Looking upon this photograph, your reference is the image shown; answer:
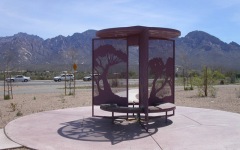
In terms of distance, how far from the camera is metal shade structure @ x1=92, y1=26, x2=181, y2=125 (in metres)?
10.5

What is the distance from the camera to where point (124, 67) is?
10.5 metres

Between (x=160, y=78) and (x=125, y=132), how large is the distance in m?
3.07

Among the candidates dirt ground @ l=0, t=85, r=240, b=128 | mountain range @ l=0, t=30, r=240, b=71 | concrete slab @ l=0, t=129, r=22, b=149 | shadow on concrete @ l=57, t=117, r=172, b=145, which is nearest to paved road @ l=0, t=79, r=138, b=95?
dirt ground @ l=0, t=85, r=240, b=128

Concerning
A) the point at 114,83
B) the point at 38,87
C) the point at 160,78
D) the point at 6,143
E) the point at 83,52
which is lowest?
the point at 6,143

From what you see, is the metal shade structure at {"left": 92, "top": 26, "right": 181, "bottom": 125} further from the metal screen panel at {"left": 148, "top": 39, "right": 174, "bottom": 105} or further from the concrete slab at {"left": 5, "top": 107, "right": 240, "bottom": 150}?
the concrete slab at {"left": 5, "top": 107, "right": 240, "bottom": 150}

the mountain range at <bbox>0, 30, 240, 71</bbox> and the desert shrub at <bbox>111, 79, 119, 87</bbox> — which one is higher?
the mountain range at <bbox>0, 30, 240, 71</bbox>

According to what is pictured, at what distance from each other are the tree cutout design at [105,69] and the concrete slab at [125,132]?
0.68 metres

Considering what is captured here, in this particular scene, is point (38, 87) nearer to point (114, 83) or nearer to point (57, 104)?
point (57, 104)

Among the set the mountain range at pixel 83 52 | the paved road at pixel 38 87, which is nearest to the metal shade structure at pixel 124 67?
the paved road at pixel 38 87

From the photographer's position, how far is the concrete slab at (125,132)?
7.36m

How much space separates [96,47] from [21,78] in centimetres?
4778

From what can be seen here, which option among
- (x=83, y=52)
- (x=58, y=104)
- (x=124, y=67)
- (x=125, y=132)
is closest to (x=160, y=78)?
(x=124, y=67)

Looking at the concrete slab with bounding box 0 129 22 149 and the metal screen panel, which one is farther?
the metal screen panel

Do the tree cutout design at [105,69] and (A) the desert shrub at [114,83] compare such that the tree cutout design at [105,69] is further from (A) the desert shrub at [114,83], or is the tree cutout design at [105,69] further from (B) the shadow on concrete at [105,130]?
(B) the shadow on concrete at [105,130]
